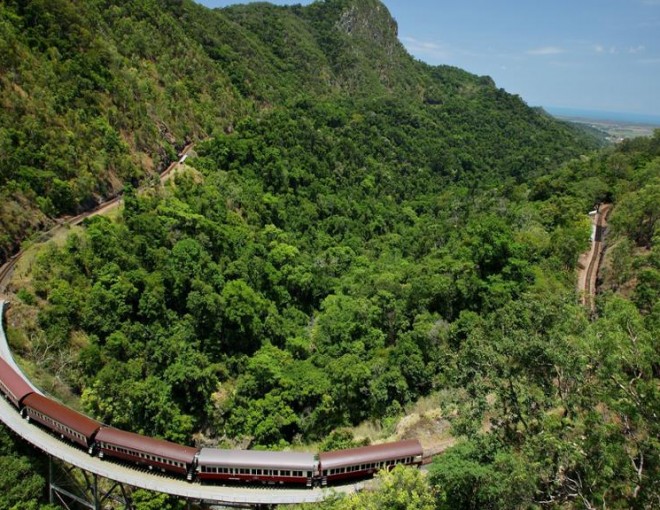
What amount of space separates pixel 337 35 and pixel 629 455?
190 metres

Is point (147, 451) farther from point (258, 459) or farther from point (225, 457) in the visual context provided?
point (258, 459)

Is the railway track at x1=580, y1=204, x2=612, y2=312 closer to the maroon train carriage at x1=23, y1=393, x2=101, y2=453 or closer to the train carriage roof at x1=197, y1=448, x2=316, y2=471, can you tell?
the train carriage roof at x1=197, y1=448, x2=316, y2=471

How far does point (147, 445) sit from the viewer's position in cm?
2809

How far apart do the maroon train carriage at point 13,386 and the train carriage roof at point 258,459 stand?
516 inches

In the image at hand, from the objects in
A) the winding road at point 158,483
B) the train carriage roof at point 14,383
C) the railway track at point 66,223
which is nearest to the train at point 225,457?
the winding road at point 158,483

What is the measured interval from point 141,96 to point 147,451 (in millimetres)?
62570

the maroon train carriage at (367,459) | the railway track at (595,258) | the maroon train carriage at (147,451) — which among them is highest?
the railway track at (595,258)

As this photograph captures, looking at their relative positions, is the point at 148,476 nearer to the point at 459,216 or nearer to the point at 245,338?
the point at 245,338

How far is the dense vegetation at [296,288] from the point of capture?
816 inches

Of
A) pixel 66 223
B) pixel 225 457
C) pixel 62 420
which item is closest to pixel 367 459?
pixel 225 457

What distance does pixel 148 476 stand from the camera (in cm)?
2855

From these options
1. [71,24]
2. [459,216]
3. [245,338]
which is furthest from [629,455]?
[71,24]

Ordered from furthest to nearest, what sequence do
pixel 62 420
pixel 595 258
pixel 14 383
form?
pixel 595 258 < pixel 14 383 < pixel 62 420

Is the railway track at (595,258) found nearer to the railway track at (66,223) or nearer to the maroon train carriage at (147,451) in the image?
the maroon train carriage at (147,451)
